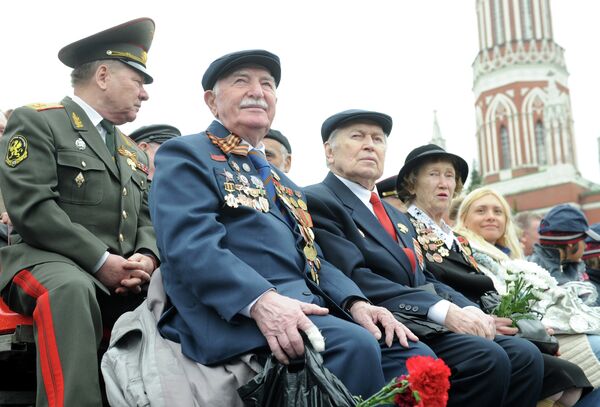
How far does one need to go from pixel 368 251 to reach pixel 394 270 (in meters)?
0.21

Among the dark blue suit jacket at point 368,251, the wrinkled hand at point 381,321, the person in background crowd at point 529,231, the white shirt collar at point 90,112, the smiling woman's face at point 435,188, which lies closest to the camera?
the wrinkled hand at point 381,321

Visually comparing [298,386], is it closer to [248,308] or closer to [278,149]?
[248,308]

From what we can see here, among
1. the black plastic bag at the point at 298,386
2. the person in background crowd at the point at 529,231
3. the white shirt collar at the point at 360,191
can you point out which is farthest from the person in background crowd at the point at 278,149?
the person in background crowd at the point at 529,231

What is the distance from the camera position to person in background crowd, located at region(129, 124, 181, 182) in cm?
640

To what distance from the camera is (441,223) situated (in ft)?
18.3

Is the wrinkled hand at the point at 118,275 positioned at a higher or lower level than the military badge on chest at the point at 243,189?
lower

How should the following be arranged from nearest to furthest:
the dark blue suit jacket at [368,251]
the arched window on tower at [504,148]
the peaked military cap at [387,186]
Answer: the dark blue suit jacket at [368,251] < the peaked military cap at [387,186] < the arched window on tower at [504,148]

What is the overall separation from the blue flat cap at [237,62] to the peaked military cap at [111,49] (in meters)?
0.78

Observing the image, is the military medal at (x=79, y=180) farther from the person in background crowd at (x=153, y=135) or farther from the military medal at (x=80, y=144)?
the person in background crowd at (x=153, y=135)

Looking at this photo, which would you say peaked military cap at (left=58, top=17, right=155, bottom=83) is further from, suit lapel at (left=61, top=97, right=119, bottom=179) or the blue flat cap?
the blue flat cap

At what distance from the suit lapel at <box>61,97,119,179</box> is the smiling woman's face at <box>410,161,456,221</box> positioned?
2.27m

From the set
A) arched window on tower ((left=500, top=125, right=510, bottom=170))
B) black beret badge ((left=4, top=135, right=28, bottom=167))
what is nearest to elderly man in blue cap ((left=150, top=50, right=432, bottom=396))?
black beret badge ((left=4, top=135, right=28, bottom=167))

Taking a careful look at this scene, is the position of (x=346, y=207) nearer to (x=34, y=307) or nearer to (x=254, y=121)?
(x=254, y=121)

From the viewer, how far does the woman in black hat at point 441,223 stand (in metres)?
4.80
